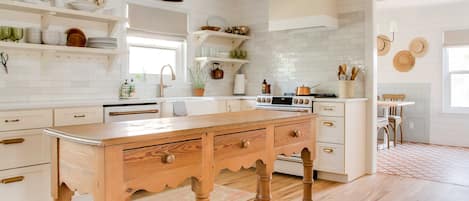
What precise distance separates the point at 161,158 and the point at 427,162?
4559 mm

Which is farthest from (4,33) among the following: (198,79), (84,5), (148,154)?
(198,79)

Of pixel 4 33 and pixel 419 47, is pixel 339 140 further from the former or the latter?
pixel 419 47

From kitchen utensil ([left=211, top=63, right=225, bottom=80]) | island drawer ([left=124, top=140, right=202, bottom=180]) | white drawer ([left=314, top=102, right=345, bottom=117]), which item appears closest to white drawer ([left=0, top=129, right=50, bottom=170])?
island drawer ([left=124, top=140, right=202, bottom=180])

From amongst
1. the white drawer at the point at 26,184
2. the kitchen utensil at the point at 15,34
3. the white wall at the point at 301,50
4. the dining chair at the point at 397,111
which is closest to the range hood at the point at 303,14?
the white wall at the point at 301,50

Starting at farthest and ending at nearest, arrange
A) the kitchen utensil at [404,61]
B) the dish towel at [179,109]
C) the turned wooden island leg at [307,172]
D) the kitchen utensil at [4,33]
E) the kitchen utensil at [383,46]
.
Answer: the kitchen utensil at [383,46] < the kitchen utensil at [404,61] < the dish towel at [179,109] < the kitchen utensil at [4,33] < the turned wooden island leg at [307,172]

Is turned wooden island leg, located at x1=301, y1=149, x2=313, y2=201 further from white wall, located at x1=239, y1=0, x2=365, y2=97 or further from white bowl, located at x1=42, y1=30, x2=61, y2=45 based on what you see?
white bowl, located at x1=42, y1=30, x2=61, y2=45

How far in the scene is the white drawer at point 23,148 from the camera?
2844 millimetres

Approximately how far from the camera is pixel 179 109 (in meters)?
4.13

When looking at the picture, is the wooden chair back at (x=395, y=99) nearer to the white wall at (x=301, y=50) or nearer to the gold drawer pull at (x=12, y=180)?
the white wall at (x=301, y=50)

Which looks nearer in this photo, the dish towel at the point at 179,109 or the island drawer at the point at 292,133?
the island drawer at the point at 292,133

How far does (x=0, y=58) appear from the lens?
3320 mm

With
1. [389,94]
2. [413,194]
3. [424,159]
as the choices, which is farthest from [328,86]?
[389,94]

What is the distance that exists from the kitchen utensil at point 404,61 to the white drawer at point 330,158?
12.2 ft

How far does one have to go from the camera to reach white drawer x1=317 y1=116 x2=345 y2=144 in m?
4.17
